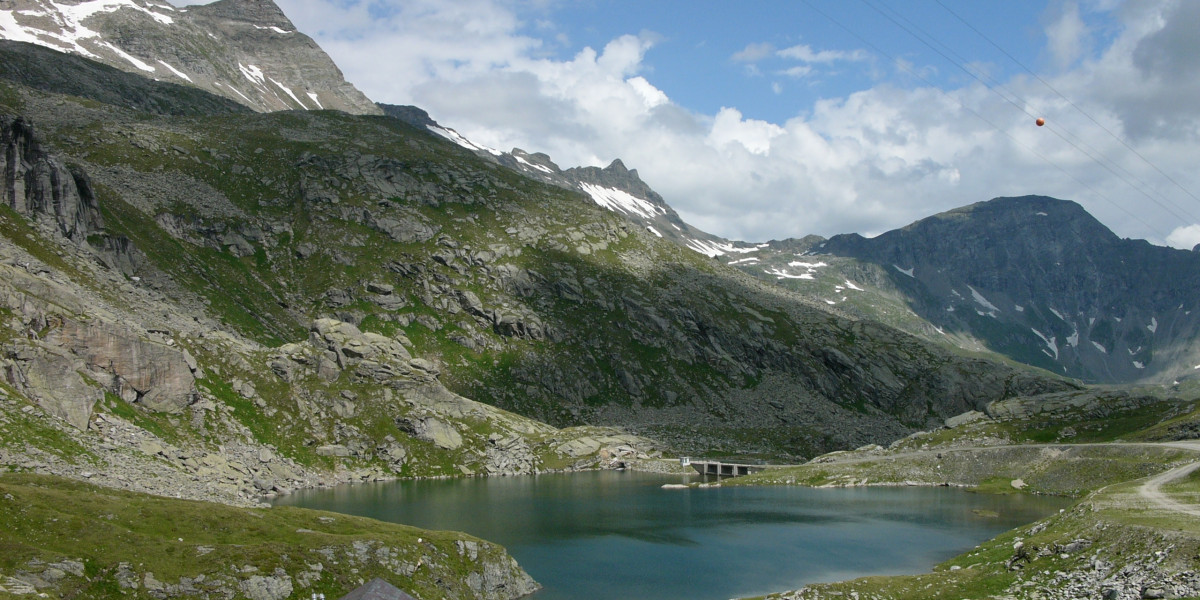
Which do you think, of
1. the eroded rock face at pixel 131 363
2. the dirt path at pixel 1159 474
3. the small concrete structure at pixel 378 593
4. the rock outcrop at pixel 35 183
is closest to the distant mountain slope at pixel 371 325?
the rock outcrop at pixel 35 183

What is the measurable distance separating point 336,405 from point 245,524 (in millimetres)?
70968

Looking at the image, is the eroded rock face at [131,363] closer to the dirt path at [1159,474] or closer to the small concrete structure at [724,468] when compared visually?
the small concrete structure at [724,468]

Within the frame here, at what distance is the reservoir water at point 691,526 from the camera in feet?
203

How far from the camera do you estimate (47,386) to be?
77.4 m

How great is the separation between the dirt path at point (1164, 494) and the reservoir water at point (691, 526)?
12.2 m

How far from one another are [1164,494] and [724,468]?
8934cm

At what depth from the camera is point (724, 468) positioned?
5812 inches

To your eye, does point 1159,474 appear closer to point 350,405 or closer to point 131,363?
point 350,405

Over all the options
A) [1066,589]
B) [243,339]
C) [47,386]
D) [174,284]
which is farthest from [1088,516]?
[174,284]

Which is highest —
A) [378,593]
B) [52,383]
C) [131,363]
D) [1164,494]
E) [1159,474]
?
[131,363]

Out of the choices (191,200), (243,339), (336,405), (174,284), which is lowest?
(336,405)

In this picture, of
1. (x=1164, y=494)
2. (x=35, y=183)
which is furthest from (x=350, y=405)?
(x=1164, y=494)

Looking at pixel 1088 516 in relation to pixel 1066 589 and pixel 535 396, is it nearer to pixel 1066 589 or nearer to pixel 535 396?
pixel 1066 589

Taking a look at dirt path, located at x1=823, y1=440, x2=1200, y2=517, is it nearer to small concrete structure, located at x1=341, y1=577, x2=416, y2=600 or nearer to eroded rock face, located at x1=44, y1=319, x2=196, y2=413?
small concrete structure, located at x1=341, y1=577, x2=416, y2=600
